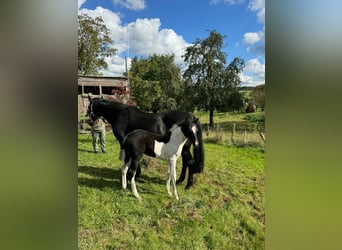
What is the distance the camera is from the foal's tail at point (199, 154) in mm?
1748

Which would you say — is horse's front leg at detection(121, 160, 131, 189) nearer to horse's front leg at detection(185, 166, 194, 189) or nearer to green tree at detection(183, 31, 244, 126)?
horse's front leg at detection(185, 166, 194, 189)

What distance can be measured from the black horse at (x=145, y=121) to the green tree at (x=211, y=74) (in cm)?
13

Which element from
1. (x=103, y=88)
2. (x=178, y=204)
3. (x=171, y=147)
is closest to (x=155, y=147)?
(x=171, y=147)

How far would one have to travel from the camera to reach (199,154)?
5.79 feet

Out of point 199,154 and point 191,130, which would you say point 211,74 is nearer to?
point 191,130

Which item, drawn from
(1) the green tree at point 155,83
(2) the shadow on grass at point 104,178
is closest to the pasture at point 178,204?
(2) the shadow on grass at point 104,178

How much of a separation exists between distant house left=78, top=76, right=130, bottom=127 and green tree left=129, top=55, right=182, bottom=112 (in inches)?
2.1

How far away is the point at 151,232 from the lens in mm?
1712

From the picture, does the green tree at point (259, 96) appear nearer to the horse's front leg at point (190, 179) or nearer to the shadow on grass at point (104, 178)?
the horse's front leg at point (190, 179)

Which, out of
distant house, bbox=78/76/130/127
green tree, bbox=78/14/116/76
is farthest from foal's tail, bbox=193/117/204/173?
green tree, bbox=78/14/116/76

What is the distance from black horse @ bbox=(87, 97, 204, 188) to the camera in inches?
69.7
